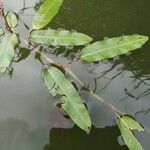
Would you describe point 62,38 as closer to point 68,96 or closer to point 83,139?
point 68,96

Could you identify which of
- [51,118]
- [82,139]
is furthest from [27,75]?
[82,139]

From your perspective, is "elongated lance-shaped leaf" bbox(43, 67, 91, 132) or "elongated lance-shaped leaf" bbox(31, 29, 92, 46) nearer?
"elongated lance-shaped leaf" bbox(43, 67, 91, 132)

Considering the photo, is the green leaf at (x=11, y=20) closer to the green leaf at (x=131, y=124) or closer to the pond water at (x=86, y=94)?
the pond water at (x=86, y=94)

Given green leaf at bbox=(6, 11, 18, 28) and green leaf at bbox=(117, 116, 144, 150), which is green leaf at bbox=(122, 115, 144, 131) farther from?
green leaf at bbox=(6, 11, 18, 28)

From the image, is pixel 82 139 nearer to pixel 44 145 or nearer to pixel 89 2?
pixel 44 145

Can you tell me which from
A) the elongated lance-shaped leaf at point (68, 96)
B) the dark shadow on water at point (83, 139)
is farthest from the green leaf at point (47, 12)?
the dark shadow on water at point (83, 139)

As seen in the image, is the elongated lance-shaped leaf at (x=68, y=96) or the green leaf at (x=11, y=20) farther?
the green leaf at (x=11, y=20)

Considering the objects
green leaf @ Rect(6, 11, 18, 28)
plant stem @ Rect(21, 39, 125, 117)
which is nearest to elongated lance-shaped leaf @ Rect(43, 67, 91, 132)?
plant stem @ Rect(21, 39, 125, 117)
